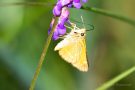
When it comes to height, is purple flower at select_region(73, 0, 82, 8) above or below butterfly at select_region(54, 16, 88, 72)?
above

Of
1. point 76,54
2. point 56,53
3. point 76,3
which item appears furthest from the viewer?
point 56,53

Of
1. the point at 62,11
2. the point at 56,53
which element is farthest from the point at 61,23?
the point at 56,53

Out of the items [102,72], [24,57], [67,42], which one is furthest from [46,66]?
[67,42]

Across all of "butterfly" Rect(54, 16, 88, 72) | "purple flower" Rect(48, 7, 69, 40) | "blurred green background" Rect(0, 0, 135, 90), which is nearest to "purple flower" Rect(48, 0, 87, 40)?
"purple flower" Rect(48, 7, 69, 40)

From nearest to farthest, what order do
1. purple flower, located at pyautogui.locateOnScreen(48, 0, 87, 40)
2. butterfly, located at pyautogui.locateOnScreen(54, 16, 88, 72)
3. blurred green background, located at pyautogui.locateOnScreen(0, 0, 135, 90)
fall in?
Answer: purple flower, located at pyautogui.locateOnScreen(48, 0, 87, 40) < butterfly, located at pyautogui.locateOnScreen(54, 16, 88, 72) < blurred green background, located at pyautogui.locateOnScreen(0, 0, 135, 90)

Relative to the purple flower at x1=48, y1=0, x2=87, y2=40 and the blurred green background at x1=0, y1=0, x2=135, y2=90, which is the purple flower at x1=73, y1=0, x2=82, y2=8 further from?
the blurred green background at x1=0, y1=0, x2=135, y2=90

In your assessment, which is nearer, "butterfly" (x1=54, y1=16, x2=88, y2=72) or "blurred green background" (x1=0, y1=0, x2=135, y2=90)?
"butterfly" (x1=54, y1=16, x2=88, y2=72)

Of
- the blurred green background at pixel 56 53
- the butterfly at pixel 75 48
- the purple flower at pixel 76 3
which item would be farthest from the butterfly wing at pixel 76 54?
the blurred green background at pixel 56 53

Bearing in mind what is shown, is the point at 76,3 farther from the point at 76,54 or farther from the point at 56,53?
the point at 56,53
